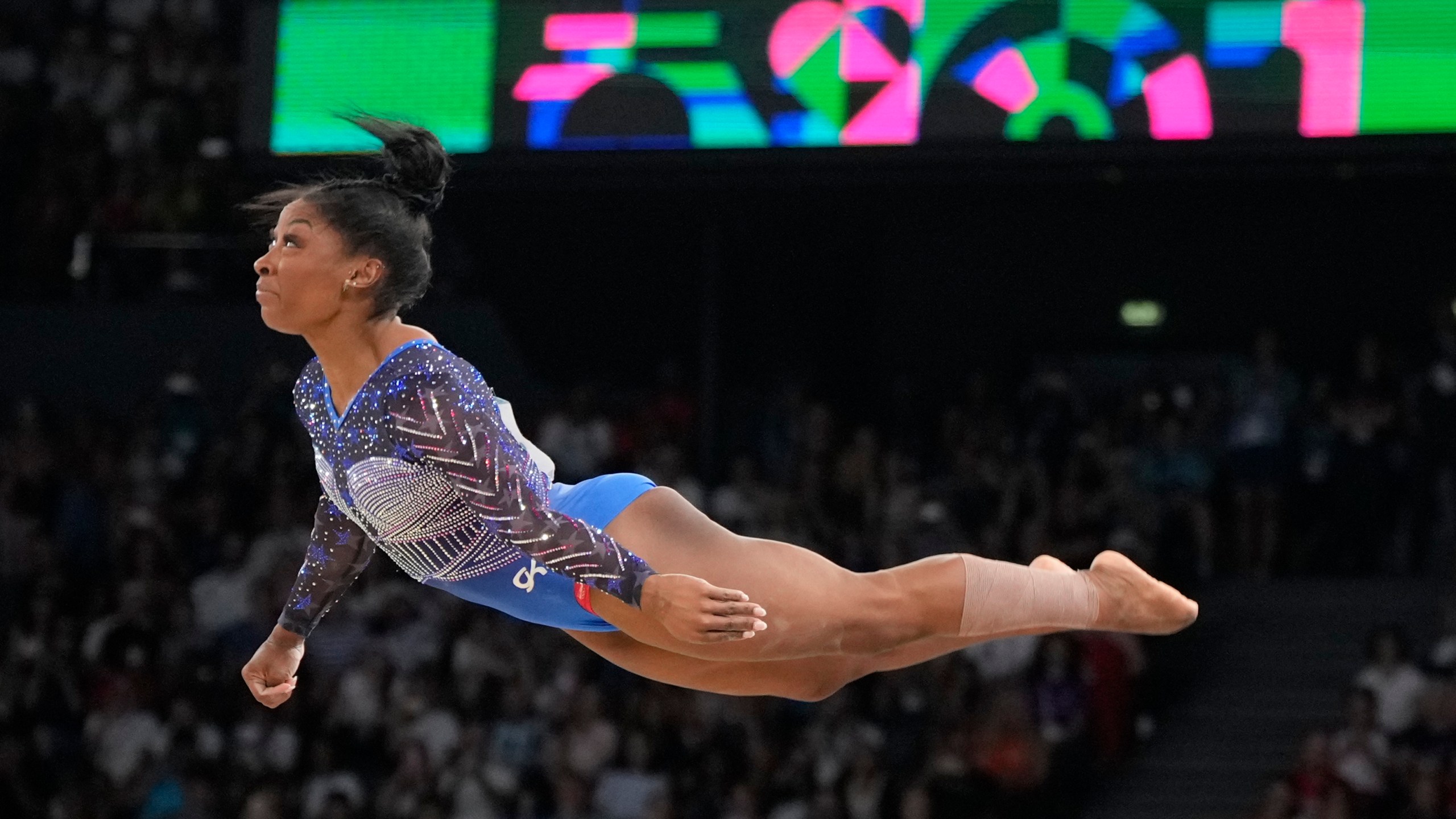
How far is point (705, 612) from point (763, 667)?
960mm

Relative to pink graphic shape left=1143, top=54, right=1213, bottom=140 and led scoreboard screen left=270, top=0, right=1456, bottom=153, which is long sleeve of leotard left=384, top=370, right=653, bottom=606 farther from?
pink graphic shape left=1143, top=54, right=1213, bottom=140

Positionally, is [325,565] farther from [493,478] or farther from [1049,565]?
[1049,565]

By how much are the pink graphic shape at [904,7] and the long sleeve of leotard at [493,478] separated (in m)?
5.54

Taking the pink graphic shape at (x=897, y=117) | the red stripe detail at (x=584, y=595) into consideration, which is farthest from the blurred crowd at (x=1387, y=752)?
the red stripe detail at (x=584, y=595)

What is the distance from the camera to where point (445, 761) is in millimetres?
8297

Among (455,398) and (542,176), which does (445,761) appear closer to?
(542,176)

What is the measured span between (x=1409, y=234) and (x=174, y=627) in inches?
316

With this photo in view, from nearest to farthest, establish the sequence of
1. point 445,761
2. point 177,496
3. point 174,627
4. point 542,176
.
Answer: point 445,761 < point 542,176 < point 174,627 < point 177,496

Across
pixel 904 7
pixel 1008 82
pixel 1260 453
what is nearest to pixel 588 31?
pixel 904 7

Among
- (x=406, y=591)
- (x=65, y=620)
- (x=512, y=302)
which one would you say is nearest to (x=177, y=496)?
(x=65, y=620)

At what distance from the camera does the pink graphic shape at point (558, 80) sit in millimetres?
8664

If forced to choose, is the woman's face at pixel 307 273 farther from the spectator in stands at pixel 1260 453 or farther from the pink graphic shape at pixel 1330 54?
the spectator in stands at pixel 1260 453

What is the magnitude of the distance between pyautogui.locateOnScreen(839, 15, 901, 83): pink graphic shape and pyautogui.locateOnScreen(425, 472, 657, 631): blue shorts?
5.10m

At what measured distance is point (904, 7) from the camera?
8.41 m
